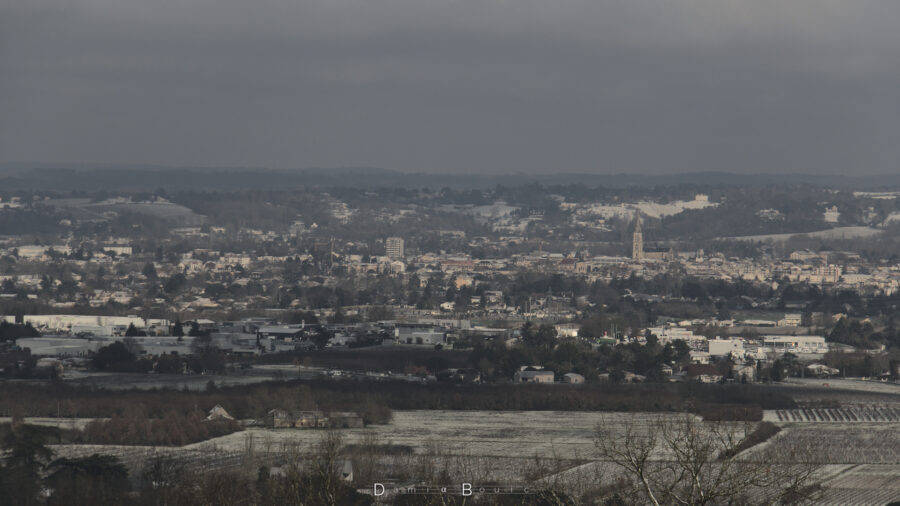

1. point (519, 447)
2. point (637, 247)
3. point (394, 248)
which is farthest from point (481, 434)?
point (394, 248)

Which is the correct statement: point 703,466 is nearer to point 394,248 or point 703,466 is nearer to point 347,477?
point 347,477

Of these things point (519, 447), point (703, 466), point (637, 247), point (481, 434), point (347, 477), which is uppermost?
point (347, 477)

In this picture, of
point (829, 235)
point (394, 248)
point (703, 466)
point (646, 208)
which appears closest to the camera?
point (703, 466)

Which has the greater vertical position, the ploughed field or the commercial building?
the ploughed field

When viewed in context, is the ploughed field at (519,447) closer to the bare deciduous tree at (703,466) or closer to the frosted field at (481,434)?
the frosted field at (481,434)

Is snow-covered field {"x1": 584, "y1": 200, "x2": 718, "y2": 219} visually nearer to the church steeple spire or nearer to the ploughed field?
the church steeple spire

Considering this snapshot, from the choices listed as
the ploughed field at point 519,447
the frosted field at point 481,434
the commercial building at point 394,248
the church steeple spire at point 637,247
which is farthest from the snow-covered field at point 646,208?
the ploughed field at point 519,447

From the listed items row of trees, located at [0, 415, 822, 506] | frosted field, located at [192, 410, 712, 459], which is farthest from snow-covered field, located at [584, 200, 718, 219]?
row of trees, located at [0, 415, 822, 506]

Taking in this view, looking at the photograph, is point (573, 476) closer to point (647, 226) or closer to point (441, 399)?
point (441, 399)

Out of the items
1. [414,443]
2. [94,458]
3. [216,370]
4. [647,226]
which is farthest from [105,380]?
[647,226]

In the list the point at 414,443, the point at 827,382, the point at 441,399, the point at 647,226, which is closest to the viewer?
the point at 414,443

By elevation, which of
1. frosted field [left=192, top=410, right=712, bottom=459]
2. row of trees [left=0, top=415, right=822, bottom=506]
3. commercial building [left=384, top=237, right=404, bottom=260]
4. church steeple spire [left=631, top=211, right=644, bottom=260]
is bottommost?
commercial building [left=384, top=237, right=404, bottom=260]
